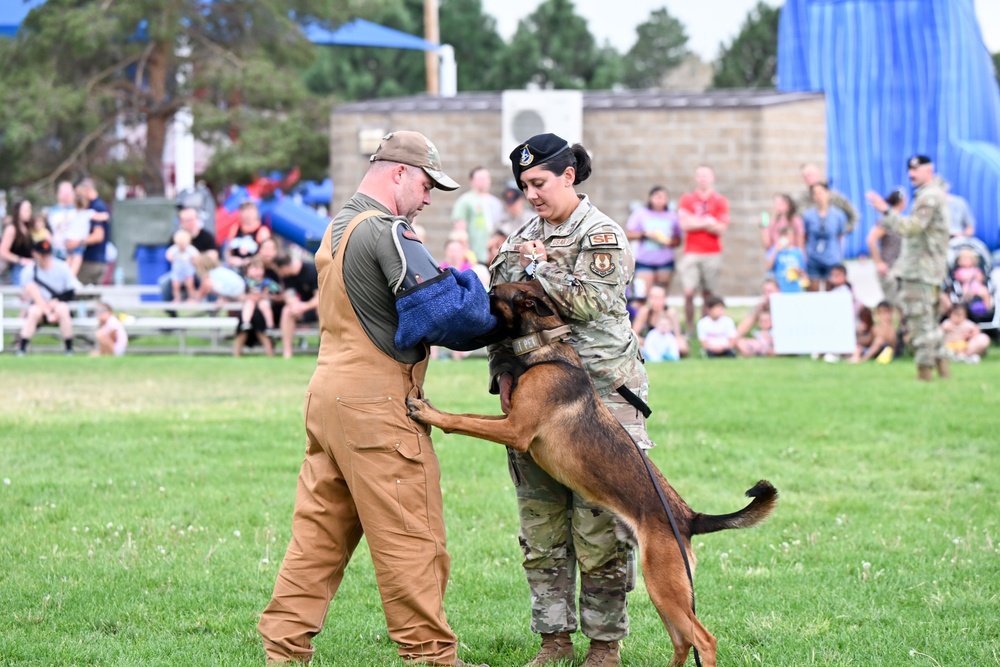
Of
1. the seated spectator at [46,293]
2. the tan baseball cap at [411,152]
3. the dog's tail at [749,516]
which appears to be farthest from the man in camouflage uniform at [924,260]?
the seated spectator at [46,293]

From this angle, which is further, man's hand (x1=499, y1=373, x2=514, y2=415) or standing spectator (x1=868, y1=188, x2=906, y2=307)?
standing spectator (x1=868, y1=188, x2=906, y2=307)

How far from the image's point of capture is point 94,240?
17.0 m

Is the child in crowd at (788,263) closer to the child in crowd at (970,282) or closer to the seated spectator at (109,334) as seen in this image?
the child in crowd at (970,282)

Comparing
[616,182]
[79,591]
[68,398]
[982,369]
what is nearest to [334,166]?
[616,182]

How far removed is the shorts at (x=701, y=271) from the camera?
1501 centimetres

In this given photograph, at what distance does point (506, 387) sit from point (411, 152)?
0.97 metres

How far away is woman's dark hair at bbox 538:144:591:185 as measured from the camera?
182 inches

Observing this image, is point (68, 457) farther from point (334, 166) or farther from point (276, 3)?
point (276, 3)

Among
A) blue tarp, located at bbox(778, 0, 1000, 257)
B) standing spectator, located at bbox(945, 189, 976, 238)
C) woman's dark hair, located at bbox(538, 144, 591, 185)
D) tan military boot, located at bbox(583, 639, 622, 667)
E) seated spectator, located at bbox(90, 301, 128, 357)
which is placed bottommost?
tan military boot, located at bbox(583, 639, 622, 667)

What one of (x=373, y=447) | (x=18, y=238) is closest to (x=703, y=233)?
(x=18, y=238)

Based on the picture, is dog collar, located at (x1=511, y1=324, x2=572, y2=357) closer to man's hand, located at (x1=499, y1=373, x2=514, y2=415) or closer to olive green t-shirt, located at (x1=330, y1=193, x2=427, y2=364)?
man's hand, located at (x1=499, y1=373, x2=514, y2=415)

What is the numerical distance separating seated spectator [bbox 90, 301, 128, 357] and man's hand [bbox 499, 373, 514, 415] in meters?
11.6

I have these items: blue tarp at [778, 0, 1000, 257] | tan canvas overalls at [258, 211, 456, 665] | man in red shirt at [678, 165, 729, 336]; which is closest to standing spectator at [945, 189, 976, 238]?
man in red shirt at [678, 165, 729, 336]

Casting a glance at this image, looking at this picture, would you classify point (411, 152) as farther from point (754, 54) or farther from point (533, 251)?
point (754, 54)
